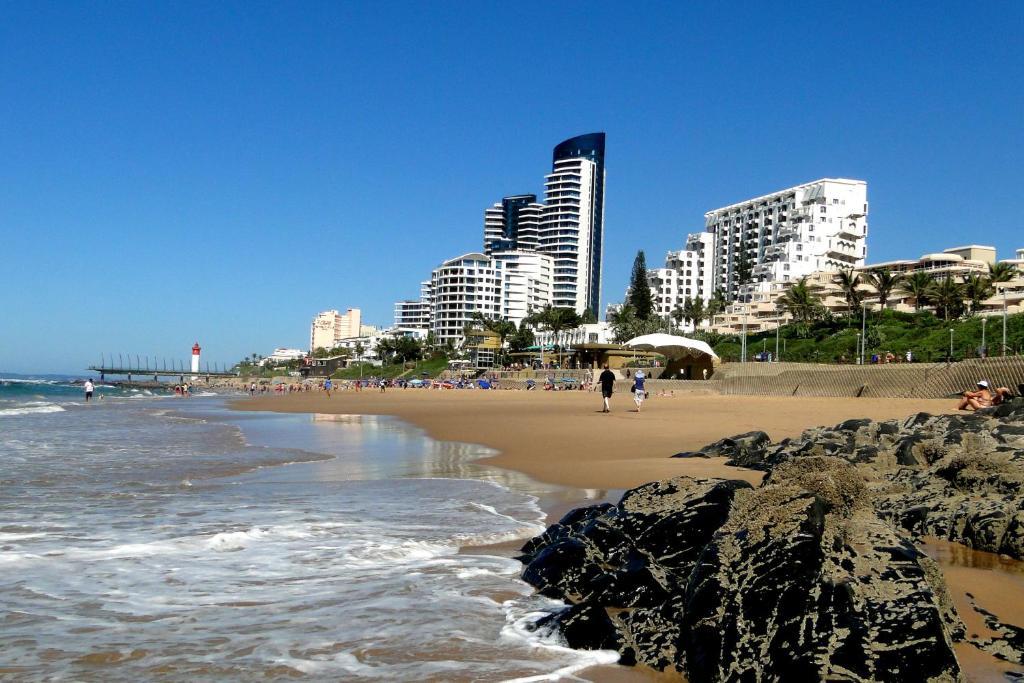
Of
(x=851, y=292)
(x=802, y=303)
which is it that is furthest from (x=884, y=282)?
(x=802, y=303)

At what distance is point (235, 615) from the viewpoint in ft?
15.4

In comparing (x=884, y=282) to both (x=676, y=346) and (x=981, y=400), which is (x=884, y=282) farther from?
(x=981, y=400)

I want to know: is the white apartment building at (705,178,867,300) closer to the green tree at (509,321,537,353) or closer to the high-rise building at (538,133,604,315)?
the green tree at (509,321,537,353)

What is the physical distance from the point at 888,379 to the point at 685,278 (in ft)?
386

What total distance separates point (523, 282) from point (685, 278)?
1229 inches

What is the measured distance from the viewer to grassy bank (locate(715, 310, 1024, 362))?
64438 millimetres

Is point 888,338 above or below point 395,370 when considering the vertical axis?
above

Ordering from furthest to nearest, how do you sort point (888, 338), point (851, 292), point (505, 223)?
1. point (505, 223)
2. point (851, 292)
3. point (888, 338)

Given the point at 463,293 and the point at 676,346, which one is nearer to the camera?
the point at 676,346

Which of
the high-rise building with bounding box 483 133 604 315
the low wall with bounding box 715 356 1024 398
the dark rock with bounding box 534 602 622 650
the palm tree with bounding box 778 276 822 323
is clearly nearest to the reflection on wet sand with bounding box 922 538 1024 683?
the dark rock with bounding box 534 602 622 650

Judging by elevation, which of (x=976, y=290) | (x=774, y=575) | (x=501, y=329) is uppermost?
(x=976, y=290)

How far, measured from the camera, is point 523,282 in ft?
511

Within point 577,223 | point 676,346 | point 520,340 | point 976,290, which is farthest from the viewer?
point 577,223

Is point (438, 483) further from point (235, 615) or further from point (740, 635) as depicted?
point (740, 635)
